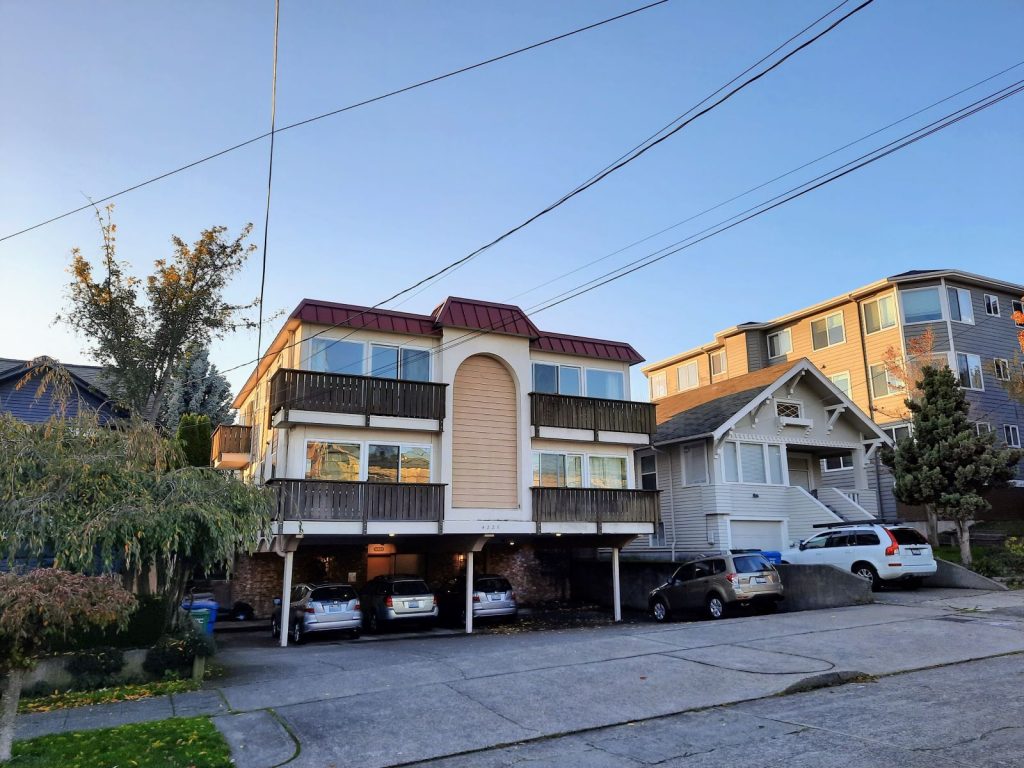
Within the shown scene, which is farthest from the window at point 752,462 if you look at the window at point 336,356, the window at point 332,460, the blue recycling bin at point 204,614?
the blue recycling bin at point 204,614

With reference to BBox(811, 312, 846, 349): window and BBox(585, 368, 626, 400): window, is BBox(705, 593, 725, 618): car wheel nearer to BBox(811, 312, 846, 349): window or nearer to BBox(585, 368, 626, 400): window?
BBox(585, 368, 626, 400): window

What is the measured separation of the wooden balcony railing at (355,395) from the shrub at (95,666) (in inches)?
322

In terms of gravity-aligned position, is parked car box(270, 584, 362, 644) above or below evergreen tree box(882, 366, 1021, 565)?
below

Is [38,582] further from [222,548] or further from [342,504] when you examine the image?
[342,504]

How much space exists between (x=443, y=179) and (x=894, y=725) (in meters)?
11.4

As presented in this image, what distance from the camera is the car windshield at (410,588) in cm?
2033

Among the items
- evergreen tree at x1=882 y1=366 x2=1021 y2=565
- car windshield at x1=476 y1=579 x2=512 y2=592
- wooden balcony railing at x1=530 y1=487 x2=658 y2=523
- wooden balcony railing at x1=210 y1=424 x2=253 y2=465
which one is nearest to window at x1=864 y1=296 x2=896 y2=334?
evergreen tree at x1=882 y1=366 x2=1021 y2=565

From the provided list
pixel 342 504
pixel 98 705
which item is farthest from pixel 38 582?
pixel 342 504

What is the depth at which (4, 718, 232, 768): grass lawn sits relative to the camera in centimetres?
755

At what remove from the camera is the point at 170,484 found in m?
13.5

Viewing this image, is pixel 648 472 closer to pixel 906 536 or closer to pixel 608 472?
pixel 608 472

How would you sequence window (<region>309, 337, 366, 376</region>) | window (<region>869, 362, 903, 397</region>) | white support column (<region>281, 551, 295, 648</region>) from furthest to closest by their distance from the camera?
window (<region>869, 362, 903, 397</region>), window (<region>309, 337, 366, 376</region>), white support column (<region>281, 551, 295, 648</region>)

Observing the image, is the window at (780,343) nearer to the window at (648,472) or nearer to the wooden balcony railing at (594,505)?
the window at (648,472)

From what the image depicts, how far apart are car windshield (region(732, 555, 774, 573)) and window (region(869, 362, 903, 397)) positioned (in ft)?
56.7
